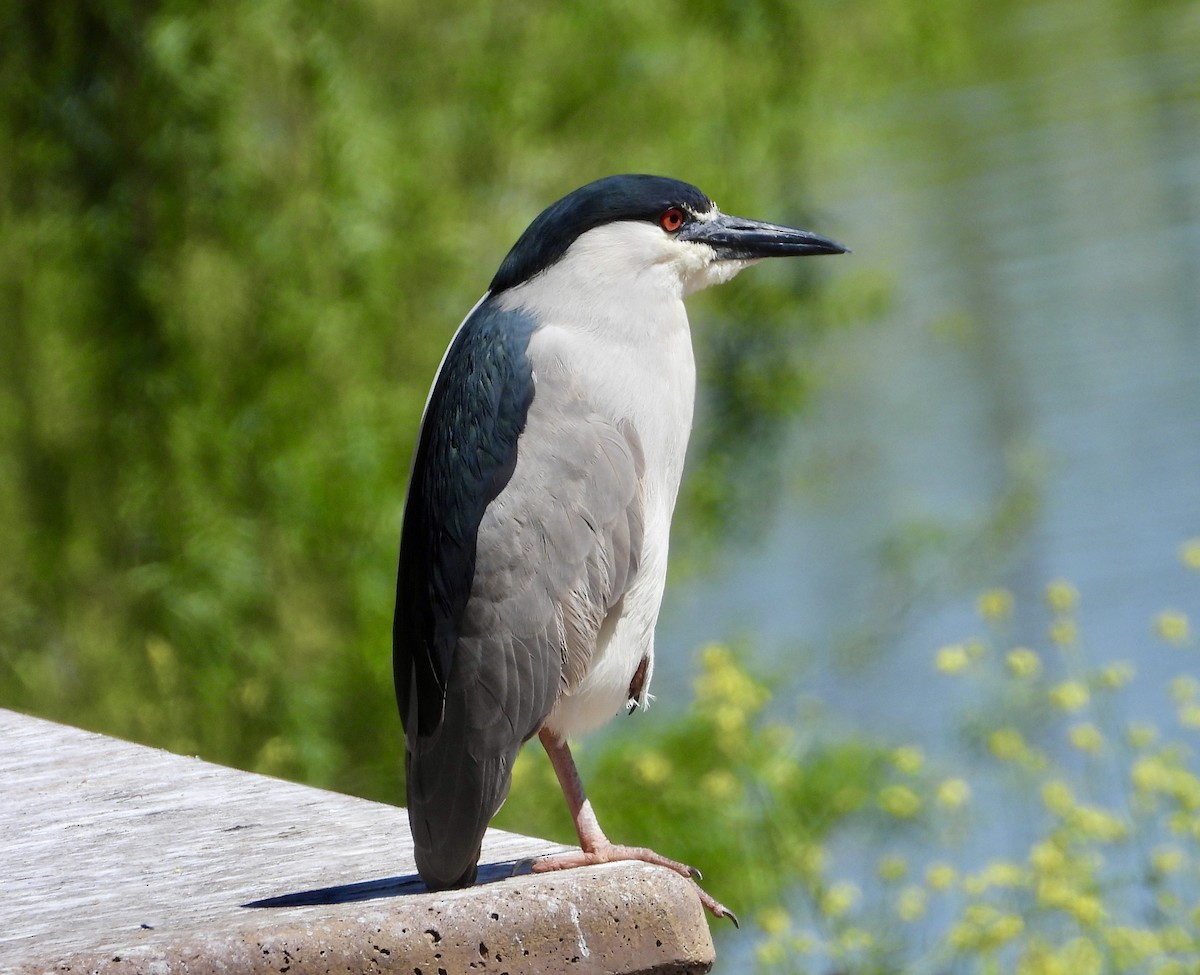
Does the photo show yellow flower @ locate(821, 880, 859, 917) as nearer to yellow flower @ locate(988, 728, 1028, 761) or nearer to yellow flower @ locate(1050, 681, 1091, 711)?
yellow flower @ locate(988, 728, 1028, 761)

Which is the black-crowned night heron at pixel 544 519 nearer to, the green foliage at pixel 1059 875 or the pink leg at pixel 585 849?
the pink leg at pixel 585 849

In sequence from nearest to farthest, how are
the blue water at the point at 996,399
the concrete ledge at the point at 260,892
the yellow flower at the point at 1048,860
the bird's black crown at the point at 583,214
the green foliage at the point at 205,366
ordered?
1. the concrete ledge at the point at 260,892
2. the bird's black crown at the point at 583,214
3. the yellow flower at the point at 1048,860
4. the green foliage at the point at 205,366
5. the blue water at the point at 996,399

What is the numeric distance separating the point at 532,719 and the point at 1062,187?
34.5ft

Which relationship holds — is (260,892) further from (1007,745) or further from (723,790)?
(723,790)

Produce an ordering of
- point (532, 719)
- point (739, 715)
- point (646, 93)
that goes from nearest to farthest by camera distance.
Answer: point (532, 719) → point (739, 715) → point (646, 93)

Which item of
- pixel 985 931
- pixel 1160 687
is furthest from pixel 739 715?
pixel 1160 687

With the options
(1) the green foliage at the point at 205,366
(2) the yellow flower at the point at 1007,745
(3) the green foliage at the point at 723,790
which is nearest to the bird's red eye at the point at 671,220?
(3) the green foliage at the point at 723,790

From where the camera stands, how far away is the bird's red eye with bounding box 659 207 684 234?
98.5 inches

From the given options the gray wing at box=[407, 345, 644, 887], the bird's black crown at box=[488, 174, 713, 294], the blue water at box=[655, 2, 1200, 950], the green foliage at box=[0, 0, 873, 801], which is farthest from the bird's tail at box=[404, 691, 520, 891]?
the blue water at box=[655, 2, 1200, 950]

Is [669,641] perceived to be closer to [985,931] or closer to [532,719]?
[985,931]

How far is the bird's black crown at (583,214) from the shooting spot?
2410mm

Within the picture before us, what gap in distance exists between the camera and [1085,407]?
28.7 feet

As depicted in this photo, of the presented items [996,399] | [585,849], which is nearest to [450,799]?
[585,849]

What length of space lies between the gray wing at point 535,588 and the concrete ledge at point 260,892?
119mm
